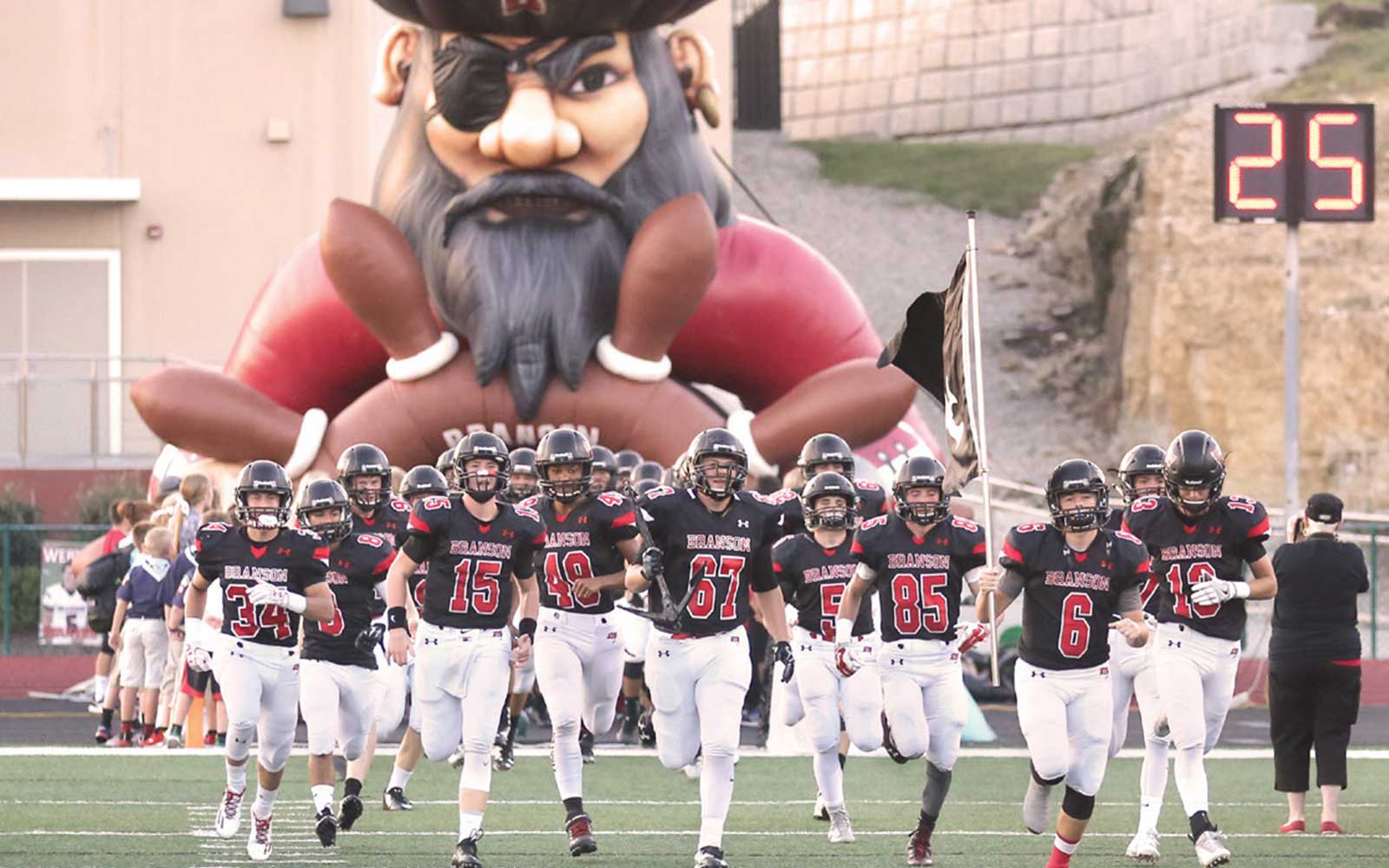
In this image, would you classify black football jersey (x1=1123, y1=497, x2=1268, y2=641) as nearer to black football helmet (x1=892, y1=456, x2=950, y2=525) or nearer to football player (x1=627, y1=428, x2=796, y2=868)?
black football helmet (x1=892, y1=456, x2=950, y2=525)

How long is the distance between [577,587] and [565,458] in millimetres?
599

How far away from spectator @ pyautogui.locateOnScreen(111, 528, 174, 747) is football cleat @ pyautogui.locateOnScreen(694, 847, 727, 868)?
664cm

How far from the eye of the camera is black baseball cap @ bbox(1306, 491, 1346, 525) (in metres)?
11.7

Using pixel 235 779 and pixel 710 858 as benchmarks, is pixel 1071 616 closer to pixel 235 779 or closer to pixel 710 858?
pixel 710 858

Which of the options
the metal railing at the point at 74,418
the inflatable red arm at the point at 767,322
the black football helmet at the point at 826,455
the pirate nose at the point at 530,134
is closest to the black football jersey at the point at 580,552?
the black football helmet at the point at 826,455

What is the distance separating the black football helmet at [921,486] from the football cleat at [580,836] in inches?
75.8

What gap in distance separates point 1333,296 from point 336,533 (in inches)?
842

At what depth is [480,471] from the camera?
10.7 meters

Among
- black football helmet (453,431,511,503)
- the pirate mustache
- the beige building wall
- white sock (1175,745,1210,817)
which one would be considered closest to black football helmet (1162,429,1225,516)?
white sock (1175,745,1210,817)

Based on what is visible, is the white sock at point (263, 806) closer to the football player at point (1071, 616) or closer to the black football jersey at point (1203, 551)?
the football player at point (1071, 616)

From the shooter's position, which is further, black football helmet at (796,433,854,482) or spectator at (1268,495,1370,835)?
black football helmet at (796,433,854,482)

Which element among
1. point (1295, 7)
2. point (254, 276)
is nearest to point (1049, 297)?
point (1295, 7)

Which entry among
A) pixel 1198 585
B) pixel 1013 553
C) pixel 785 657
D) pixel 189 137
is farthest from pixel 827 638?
pixel 189 137

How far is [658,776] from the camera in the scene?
14242 millimetres
